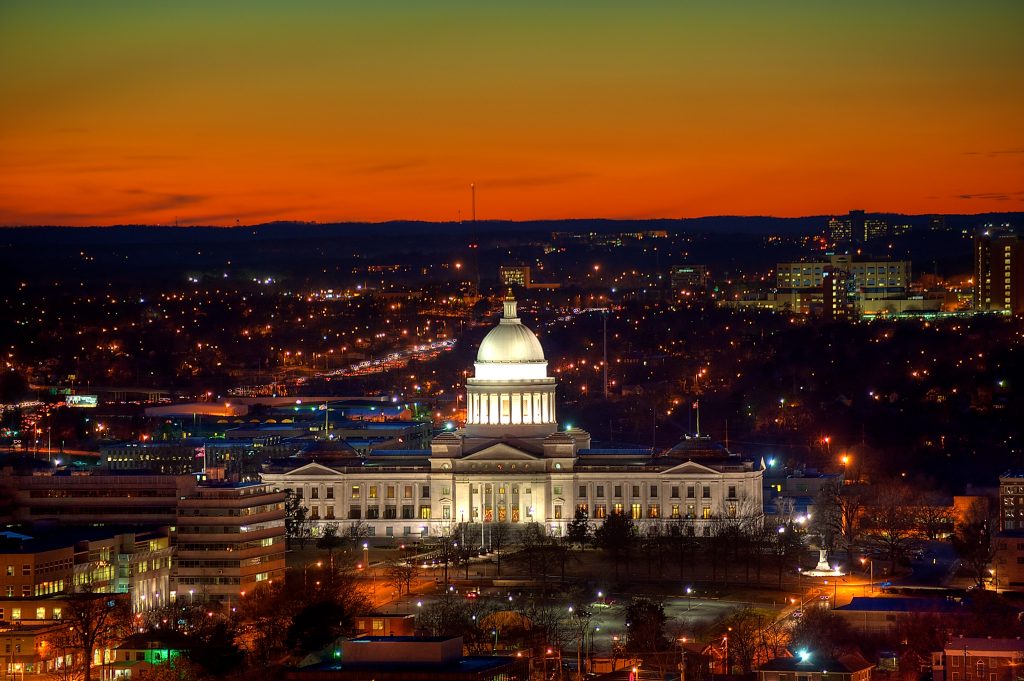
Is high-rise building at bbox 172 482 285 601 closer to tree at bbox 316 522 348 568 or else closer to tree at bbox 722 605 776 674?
tree at bbox 316 522 348 568

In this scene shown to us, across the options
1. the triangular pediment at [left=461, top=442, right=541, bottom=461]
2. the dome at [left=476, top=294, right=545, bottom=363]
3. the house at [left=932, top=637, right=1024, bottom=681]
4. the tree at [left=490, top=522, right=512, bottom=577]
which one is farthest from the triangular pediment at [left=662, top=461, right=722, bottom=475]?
the house at [left=932, top=637, right=1024, bottom=681]

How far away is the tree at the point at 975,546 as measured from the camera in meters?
97.9

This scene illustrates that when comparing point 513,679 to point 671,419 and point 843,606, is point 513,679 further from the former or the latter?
point 671,419

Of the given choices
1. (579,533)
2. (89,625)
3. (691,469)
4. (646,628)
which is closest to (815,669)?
(646,628)

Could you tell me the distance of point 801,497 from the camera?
12194 cm

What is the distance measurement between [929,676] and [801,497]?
42221mm

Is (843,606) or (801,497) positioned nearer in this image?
(843,606)

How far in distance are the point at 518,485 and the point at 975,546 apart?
2631 cm

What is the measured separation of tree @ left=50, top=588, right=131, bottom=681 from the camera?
84.2m

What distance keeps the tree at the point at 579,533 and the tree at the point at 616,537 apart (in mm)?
478

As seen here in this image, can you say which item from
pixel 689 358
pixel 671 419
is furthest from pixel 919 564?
pixel 689 358

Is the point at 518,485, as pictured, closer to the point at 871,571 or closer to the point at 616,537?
the point at 616,537

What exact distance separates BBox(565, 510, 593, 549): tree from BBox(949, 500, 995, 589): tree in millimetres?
14423

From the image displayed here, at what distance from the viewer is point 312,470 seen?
395 ft
